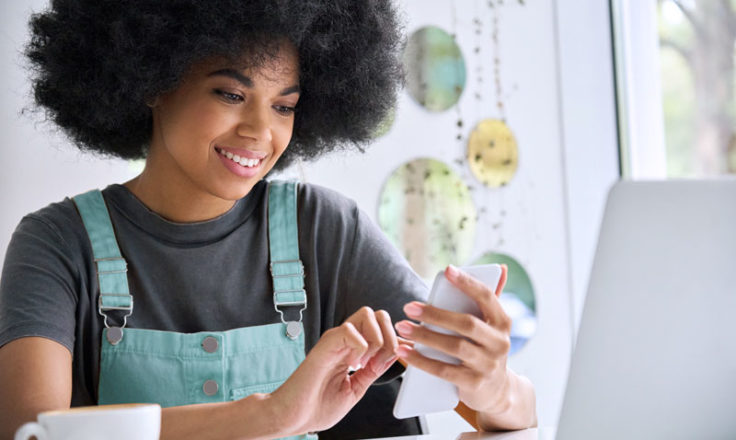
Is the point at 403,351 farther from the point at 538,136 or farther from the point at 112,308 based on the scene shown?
the point at 538,136

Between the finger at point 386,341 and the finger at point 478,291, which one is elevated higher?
the finger at point 478,291

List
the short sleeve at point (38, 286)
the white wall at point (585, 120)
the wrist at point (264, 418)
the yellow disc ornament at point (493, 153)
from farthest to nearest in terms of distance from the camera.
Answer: the white wall at point (585, 120), the yellow disc ornament at point (493, 153), the short sleeve at point (38, 286), the wrist at point (264, 418)

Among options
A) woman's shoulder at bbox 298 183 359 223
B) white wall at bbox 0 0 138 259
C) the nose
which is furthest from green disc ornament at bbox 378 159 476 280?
the nose

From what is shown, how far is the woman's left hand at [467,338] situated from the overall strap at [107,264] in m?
0.61

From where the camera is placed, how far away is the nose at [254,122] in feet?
4.69

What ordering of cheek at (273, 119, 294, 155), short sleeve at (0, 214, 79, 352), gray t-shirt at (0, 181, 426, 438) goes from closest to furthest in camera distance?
short sleeve at (0, 214, 79, 352) → gray t-shirt at (0, 181, 426, 438) → cheek at (273, 119, 294, 155)

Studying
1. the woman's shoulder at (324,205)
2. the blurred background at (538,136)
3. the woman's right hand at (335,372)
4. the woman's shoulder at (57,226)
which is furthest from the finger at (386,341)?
the blurred background at (538,136)

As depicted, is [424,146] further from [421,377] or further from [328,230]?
Answer: [421,377]

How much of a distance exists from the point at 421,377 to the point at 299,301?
53 cm

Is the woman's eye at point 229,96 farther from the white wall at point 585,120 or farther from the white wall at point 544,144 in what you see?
the white wall at point 585,120

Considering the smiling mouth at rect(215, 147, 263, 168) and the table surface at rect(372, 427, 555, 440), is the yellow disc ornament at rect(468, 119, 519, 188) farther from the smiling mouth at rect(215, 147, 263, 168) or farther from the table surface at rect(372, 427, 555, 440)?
the table surface at rect(372, 427, 555, 440)

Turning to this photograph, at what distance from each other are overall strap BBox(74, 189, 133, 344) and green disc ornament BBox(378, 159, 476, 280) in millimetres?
1658

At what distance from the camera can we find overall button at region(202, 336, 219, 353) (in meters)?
1.42

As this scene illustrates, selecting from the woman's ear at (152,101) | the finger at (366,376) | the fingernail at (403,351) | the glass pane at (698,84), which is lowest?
the finger at (366,376)
